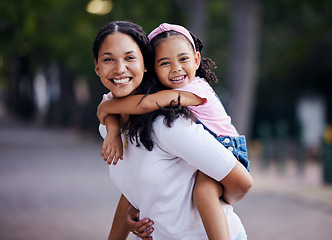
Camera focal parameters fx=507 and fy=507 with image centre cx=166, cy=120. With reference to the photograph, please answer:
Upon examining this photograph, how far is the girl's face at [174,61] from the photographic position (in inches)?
86.4

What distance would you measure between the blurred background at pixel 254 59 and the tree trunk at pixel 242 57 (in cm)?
3

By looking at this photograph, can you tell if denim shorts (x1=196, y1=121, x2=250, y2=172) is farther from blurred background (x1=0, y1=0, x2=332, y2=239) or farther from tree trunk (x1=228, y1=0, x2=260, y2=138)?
tree trunk (x1=228, y1=0, x2=260, y2=138)

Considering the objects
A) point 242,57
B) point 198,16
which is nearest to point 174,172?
point 242,57

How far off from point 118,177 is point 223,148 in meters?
0.53

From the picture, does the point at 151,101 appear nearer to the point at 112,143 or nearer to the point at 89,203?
the point at 112,143

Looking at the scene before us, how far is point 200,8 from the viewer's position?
48.4 feet

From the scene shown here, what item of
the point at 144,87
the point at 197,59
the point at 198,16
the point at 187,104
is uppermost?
the point at 198,16

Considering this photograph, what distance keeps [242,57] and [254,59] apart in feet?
2.05

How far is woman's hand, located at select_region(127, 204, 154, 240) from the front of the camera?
7.23 feet

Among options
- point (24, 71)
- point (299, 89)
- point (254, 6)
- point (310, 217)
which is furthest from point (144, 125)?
point (24, 71)

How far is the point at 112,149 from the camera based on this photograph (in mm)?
2207

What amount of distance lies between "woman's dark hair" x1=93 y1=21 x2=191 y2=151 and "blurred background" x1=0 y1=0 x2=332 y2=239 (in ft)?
16.3

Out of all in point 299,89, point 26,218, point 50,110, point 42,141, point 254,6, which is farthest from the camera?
point 50,110

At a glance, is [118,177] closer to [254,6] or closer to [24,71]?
[254,6]
